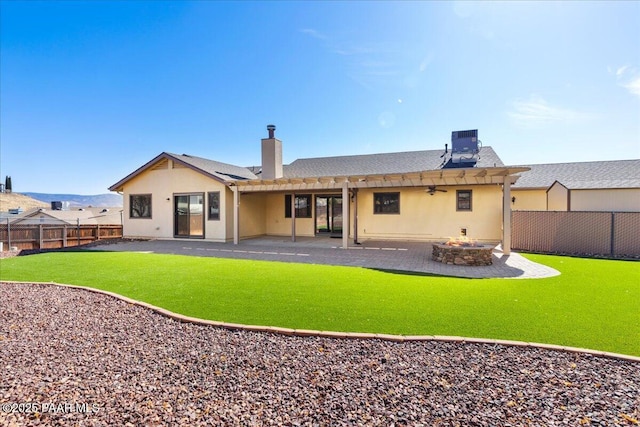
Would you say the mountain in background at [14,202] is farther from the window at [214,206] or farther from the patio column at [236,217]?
the patio column at [236,217]

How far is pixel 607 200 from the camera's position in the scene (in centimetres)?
1309

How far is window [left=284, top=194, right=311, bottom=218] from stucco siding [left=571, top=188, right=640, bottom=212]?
41.0 ft

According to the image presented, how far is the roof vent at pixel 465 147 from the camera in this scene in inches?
546

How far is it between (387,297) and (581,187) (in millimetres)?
13897

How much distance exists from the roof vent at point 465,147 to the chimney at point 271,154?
8.73m

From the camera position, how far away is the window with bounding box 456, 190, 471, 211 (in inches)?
514

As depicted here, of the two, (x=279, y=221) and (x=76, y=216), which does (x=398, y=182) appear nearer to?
(x=279, y=221)

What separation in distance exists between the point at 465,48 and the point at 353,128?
7465 millimetres

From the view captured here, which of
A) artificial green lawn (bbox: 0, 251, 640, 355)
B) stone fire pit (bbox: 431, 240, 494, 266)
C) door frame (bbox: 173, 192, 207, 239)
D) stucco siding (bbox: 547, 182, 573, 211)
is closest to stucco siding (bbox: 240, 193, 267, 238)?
door frame (bbox: 173, 192, 207, 239)

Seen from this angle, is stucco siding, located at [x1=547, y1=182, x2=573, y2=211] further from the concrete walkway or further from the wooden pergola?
the concrete walkway

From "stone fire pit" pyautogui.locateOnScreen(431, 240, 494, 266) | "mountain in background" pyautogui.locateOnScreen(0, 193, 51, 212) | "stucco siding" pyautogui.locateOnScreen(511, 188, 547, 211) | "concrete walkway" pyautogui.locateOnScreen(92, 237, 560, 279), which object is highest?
"mountain in background" pyautogui.locateOnScreen(0, 193, 51, 212)

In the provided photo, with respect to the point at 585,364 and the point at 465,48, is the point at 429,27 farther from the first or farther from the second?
the point at 585,364

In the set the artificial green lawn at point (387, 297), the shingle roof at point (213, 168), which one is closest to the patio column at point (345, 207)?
the artificial green lawn at point (387, 297)

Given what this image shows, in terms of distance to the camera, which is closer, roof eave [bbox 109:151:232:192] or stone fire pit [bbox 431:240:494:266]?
stone fire pit [bbox 431:240:494:266]
